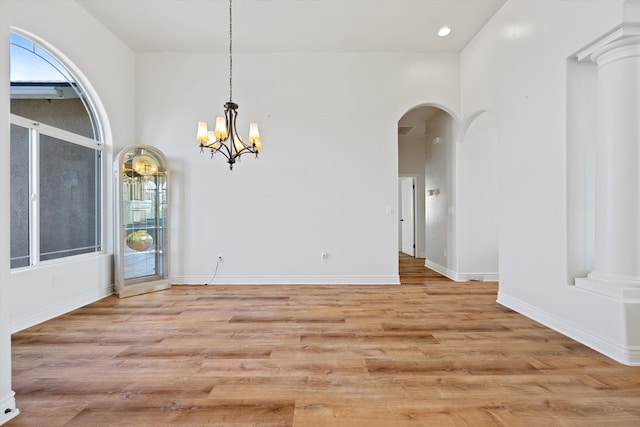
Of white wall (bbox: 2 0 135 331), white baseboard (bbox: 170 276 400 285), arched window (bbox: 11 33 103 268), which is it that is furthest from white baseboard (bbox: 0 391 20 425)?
white baseboard (bbox: 170 276 400 285)

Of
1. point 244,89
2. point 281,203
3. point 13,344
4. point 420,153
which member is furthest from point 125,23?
point 420,153

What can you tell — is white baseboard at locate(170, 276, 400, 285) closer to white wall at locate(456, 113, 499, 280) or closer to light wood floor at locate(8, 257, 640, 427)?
light wood floor at locate(8, 257, 640, 427)

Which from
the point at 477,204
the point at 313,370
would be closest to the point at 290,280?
the point at 313,370

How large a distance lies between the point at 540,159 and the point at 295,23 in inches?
138

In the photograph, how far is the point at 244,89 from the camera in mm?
4945

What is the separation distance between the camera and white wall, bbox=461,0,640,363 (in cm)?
254

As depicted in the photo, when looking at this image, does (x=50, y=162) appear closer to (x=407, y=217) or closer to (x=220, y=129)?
(x=220, y=129)

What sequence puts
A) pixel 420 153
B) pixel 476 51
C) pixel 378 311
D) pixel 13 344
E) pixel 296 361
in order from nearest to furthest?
pixel 296 361
pixel 13 344
pixel 378 311
pixel 476 51
pixel 420 153

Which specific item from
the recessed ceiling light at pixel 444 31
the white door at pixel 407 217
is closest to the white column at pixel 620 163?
the recessed ceiling light at pixel 444 31

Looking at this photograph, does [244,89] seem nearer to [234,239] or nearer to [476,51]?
[234,239]

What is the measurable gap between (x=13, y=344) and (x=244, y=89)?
420 centimetres

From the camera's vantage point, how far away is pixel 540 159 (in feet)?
10.5

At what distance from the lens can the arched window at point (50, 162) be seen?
3.25 metres

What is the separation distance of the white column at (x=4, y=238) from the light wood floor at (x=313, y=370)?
140 millimetres
